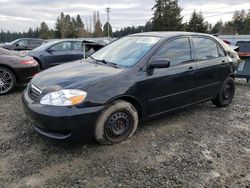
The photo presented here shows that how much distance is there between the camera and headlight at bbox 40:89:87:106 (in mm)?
3590

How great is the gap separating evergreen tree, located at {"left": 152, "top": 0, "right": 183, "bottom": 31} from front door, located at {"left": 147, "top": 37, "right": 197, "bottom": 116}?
46.2m

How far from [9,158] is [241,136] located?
3.44 metres

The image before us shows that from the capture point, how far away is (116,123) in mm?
3998

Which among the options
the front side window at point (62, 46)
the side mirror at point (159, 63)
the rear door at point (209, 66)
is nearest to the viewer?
the side mirror at point (159, 63)

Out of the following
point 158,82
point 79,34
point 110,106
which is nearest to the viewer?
point 110,106

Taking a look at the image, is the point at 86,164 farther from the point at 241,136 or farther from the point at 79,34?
the point at 79,34

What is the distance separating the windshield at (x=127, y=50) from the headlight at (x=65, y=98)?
0.98 meters

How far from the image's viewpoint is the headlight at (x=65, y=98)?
3.59 meters

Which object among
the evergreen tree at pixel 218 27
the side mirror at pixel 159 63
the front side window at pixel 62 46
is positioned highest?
the evergreen tree at pixel 218 27

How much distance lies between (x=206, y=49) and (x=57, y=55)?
20.4 ft

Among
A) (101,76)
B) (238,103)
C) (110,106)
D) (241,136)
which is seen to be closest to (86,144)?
(110,106)

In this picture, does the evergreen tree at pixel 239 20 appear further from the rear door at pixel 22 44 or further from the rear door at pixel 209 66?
the rear door at pixel 209 66

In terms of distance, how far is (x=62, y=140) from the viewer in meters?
3.62

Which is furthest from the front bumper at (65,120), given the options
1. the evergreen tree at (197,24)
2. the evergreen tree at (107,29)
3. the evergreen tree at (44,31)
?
the evergreen tree at (107,29)
